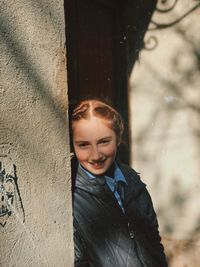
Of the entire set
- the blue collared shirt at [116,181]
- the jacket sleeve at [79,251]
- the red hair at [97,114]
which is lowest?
the jacket sleeve at [79,251]

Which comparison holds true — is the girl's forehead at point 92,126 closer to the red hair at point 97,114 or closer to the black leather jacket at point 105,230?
the red hair at point 97,114

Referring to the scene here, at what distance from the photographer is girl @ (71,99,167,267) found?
6.49 feet

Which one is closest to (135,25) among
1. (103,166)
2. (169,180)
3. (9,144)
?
(169,180)

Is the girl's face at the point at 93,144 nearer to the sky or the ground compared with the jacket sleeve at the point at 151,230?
nearer to the sky

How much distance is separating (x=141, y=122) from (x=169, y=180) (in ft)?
1.91

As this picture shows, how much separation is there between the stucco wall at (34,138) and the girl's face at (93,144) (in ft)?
0.95

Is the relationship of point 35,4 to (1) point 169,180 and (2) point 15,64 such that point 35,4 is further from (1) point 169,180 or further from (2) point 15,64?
(1) point 169,180

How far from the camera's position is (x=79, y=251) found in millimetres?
1944

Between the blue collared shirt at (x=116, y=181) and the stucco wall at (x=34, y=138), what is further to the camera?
the blue collared shirt at (x=116, y=181)

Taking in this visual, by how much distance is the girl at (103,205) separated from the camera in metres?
1.98

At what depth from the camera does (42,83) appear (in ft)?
5.37

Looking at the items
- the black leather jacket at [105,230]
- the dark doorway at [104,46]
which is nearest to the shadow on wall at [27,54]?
the black leather jacket at [105,230]

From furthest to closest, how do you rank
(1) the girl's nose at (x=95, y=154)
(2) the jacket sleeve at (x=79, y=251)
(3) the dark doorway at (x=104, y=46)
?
(3) the dark doorway at (x=104, y=46)
(1) the girl's nose at (x=95, y=154)
(2) the jacket sleeve at (x=79, y=251)

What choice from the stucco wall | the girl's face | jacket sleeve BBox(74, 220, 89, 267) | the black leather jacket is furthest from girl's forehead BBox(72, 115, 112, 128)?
jacket sleeve BBox(74, 220, 89, 267)
